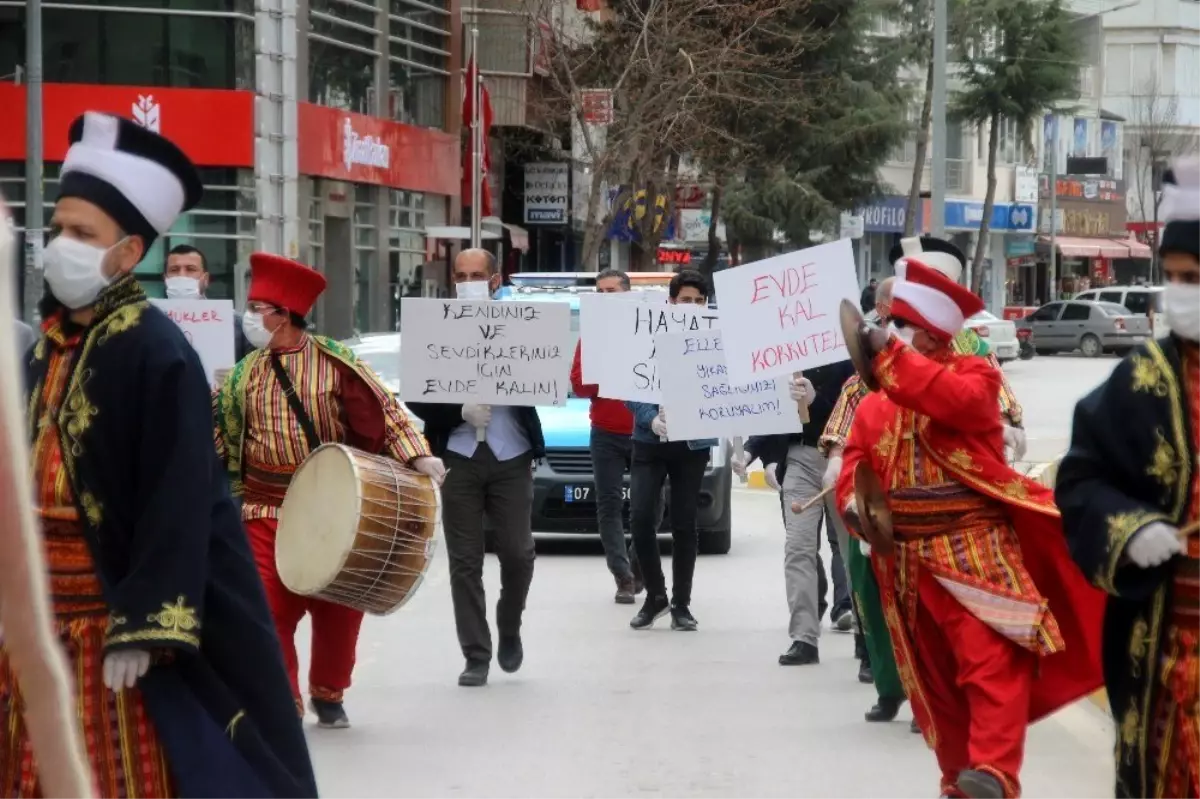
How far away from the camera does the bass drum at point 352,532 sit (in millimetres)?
7707

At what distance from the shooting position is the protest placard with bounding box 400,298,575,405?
32.8ft

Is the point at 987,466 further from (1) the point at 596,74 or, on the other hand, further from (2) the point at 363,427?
(1) the point at 596,74

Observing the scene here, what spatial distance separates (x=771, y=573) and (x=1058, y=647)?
7.58 metres

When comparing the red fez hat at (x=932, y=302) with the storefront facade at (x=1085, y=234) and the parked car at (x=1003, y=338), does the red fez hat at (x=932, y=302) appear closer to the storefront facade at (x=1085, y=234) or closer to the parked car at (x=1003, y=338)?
the parked car at (x=1003, y=338)

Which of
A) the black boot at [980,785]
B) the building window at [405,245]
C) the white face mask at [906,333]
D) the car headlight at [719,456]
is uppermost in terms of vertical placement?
the building window at [405,245]

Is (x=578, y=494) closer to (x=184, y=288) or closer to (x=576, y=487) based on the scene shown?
(x=576, y=487)

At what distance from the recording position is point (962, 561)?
6562 mm

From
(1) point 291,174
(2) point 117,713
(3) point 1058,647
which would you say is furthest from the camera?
(1) point 291,174

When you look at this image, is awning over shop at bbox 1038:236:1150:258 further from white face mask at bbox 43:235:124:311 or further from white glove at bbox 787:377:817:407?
white face mask at bbox 43:235:124:311

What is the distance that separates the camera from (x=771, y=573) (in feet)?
46.1

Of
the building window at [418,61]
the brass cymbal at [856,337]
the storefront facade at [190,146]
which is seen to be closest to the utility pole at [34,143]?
the storefront facade at [190,146]

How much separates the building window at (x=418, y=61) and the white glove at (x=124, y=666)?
36.1 metres

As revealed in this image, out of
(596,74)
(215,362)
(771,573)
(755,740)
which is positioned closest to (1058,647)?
(755,740)

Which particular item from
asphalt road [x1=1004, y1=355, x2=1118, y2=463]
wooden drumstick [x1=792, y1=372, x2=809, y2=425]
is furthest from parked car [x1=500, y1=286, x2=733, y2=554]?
asphalt road [x1=1004, y1=355, x2=1118, y2=463]
